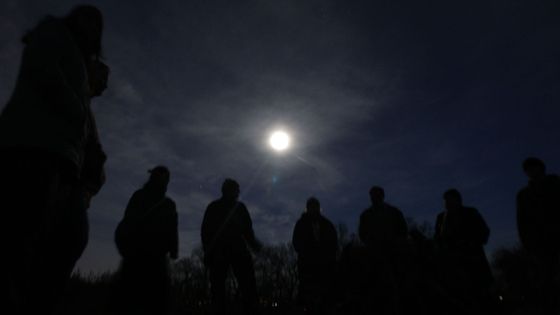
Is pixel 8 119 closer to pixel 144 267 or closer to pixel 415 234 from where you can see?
pixel 415 234

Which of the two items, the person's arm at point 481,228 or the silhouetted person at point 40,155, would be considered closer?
the silhouetted person at point 40,155

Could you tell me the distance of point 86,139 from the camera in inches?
68.2

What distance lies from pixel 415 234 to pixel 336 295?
29 centimetres

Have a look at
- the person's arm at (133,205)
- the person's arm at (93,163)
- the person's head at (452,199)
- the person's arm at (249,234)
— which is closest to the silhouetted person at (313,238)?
the person's arm at (249,234)

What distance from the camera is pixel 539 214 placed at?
4.30 meters

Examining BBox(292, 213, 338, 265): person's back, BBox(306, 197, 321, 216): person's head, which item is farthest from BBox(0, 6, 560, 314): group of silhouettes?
BBox(306, 197, 321, 216): person's head

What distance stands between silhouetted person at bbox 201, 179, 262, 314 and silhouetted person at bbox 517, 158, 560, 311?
346 centimetres

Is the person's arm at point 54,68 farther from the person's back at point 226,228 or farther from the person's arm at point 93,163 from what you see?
the person's back at point 226,228

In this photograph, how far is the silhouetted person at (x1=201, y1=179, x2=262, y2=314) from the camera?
450cm

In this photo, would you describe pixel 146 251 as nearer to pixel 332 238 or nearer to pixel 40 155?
pixel 40 155

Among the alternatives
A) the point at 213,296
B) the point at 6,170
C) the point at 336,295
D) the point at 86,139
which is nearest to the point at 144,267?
the point at 213,296

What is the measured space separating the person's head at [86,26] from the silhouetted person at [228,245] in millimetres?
3343

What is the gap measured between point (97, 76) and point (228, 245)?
10.8ft

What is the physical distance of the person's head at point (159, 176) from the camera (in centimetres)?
405
